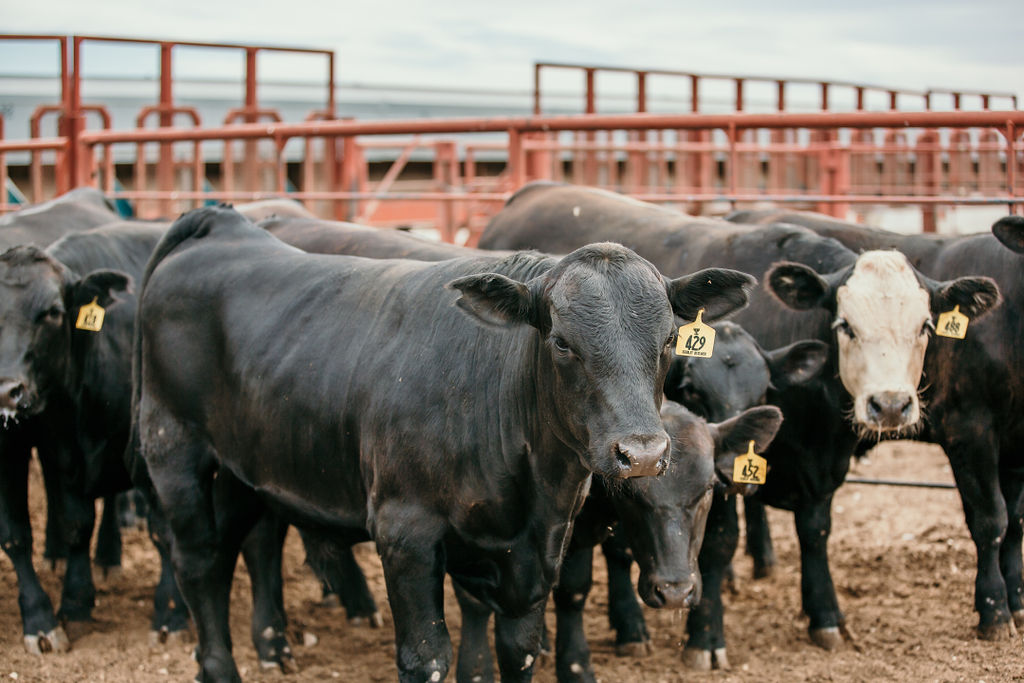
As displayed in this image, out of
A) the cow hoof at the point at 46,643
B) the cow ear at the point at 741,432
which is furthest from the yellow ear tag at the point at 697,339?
the cow hoof at the point at 46,643

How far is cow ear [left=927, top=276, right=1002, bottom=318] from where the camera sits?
507 centimetres

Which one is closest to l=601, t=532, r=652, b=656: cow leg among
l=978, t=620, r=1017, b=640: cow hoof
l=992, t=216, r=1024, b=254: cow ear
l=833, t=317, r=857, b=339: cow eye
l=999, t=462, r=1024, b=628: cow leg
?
l=833, t=317, r=857, b=339: cow eye

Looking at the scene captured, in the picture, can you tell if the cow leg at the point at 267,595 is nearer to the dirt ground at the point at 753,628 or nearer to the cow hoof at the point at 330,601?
the dirt ground at the point at 753,628

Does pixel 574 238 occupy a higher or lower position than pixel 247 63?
lower

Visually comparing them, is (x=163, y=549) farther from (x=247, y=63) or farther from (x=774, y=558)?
(x=247, y=63)

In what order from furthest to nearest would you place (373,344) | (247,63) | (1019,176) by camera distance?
(1019,176)
(247,63)
(373,344)

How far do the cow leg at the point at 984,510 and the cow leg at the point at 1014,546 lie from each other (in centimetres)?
12

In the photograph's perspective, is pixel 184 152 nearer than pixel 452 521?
No

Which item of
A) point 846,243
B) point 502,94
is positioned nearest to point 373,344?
point 846,243

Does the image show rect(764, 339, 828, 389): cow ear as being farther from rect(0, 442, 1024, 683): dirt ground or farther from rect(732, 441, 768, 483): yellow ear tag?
rect(0, 442, 1024, 683): dirt ground

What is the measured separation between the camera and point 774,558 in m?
6.41

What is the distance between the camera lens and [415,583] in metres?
3.50

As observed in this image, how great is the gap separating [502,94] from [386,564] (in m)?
23.2

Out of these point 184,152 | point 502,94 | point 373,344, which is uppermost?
point 502,94
